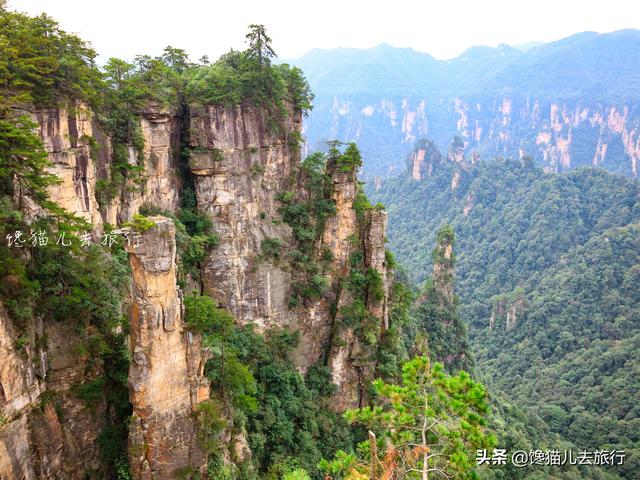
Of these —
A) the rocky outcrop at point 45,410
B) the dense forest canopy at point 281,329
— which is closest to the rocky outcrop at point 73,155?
the dense forest canopy at point 281,329

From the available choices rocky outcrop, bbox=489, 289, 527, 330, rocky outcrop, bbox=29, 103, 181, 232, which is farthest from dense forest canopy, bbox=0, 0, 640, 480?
rocky outcrop, bbox=489, 289, 527, 330

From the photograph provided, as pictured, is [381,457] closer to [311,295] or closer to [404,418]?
[404,418]

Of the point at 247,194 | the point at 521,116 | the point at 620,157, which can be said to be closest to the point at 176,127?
the point at 247,194

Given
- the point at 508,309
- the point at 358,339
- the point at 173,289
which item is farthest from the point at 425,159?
the point at 173,289

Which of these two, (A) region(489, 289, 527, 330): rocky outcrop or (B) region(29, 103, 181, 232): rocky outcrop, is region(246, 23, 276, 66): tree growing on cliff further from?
(A) region(489, 289, 527, 330): rocky outcrop

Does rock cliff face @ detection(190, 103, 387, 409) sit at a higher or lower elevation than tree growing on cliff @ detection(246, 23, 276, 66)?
lower

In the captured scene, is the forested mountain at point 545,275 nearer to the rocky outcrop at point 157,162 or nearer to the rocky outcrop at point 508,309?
the rocky outcrop at point 508,309
